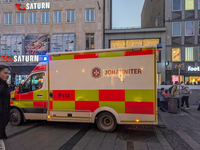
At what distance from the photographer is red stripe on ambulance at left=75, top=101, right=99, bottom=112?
5.14m

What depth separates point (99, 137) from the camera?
478 cm

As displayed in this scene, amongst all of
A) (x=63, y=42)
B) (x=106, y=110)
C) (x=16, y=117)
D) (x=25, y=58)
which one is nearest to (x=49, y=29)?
(x=63, y=42)

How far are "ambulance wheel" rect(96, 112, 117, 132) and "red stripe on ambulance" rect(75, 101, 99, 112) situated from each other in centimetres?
35

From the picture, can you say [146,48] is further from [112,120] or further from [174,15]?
[174,15]

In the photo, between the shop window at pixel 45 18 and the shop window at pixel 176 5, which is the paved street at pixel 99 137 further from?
the shop window at pixel 176 5

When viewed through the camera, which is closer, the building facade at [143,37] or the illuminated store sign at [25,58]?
the building facade at [143,37]

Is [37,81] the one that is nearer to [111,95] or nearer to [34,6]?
[111,95]

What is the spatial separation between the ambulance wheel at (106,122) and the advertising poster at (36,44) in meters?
16.9

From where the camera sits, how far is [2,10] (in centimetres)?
2084

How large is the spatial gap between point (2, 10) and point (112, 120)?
23.3m

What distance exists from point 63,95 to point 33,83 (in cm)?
139

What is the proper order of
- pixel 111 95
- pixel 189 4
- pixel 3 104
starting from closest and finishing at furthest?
pixel 3 104 < pixel 111 95 < pixel 189 4

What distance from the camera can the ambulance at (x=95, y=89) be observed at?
15.7 feet

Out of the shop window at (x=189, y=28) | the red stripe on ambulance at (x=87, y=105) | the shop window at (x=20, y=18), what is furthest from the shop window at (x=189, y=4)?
the shop window at (x=20, y=18)
